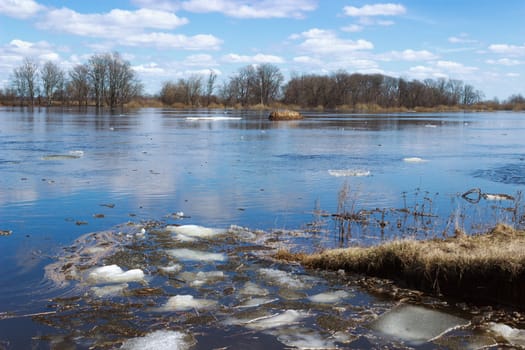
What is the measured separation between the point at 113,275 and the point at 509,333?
462 cm

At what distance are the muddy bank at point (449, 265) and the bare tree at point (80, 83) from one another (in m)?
111

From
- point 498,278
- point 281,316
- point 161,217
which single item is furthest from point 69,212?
point 498,278

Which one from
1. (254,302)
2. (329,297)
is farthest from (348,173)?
(254,302)

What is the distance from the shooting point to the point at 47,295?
20.8 ft

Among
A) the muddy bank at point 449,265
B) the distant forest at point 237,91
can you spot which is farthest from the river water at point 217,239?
the distant forest at point 237,91

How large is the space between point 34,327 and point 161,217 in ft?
16.4

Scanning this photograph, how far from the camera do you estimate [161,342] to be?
5.17m

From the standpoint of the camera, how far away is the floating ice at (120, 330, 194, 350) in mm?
5065

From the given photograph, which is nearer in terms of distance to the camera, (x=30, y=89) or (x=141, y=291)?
(x=141, y=291)

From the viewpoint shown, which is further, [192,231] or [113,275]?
[192,231]

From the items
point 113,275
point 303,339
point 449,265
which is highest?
point 449,265

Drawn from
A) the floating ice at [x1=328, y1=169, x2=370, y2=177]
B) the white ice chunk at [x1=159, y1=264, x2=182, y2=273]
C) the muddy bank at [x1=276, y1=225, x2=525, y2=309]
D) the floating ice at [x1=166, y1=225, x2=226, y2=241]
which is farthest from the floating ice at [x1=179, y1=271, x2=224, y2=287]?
the floating ice at [x1=328, y1=169, x2=370, y2=177]

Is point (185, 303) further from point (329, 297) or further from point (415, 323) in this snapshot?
point (415, 323)

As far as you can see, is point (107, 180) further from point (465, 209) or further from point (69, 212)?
point (465, 209)
